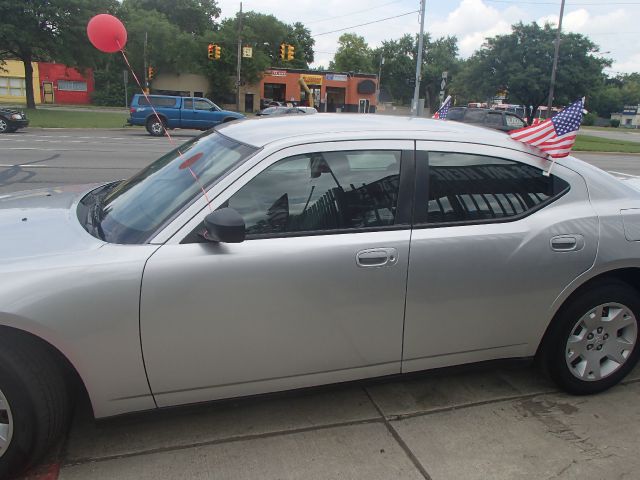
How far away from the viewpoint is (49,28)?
31.7 meters

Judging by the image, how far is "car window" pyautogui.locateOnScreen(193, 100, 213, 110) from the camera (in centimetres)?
2391

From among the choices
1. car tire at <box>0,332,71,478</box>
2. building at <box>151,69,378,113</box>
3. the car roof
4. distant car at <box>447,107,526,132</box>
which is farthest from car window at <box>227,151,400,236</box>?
building at <box>151,69,378,113</box>

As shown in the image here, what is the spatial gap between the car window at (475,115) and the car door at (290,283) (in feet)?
56.5

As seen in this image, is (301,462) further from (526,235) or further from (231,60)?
(231,60)

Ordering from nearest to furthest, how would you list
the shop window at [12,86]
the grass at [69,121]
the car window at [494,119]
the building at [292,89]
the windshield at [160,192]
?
the windshield at [160,192]
the car window at [494,119]
the grass at [69,121]
the shop window at [12,86]
the building at [292,89]

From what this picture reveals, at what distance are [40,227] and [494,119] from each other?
18076 mm

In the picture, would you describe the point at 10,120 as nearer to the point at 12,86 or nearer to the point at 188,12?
the point at 12,86

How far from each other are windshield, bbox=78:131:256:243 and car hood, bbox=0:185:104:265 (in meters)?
0.08

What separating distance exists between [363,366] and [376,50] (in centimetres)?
11562

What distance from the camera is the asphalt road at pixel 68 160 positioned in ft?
32.6

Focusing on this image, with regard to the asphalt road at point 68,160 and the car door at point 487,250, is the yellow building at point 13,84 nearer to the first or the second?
the asphalt road at point 68,160

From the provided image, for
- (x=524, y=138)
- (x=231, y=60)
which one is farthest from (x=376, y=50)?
(x=524, y=138)

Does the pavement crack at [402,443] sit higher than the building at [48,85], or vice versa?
the building at [48,85]

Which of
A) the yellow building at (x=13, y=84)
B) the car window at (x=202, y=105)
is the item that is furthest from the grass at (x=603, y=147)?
the yellow building at (x=13, y=84)
